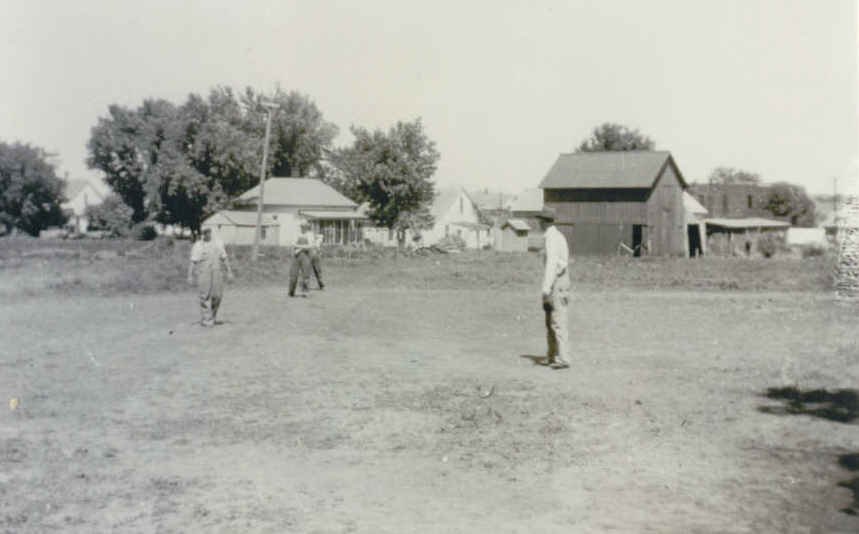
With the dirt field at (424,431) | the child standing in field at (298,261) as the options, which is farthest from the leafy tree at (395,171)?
the dirt field at (424,431)

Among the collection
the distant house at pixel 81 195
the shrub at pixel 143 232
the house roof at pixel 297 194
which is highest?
the distant house at pixel 81 195

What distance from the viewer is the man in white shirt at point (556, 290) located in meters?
9.81

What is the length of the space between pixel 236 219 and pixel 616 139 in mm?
38943

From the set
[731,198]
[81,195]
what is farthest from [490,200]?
[81,195]

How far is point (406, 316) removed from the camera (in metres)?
16.3

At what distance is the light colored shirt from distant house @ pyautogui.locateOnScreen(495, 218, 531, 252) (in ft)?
197

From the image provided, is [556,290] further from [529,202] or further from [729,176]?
[729,176]

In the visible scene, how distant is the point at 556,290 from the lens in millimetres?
9836

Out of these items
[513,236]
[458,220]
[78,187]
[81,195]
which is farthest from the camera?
[78,187]

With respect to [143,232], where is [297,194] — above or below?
above

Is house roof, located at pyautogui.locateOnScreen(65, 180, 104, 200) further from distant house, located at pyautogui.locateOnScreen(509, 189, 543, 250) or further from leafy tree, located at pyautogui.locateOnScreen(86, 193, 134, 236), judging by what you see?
distant house, located at pyautogui.locateOnScreen(509, 189, 543, 250)

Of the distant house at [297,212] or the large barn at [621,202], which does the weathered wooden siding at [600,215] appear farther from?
the distant house at [297,212]

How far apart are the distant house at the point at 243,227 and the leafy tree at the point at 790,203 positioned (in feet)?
159

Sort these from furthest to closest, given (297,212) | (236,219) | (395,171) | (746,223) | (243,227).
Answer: (746,223)
(297,212)
(243,227)
(236,219)
(395,171)
